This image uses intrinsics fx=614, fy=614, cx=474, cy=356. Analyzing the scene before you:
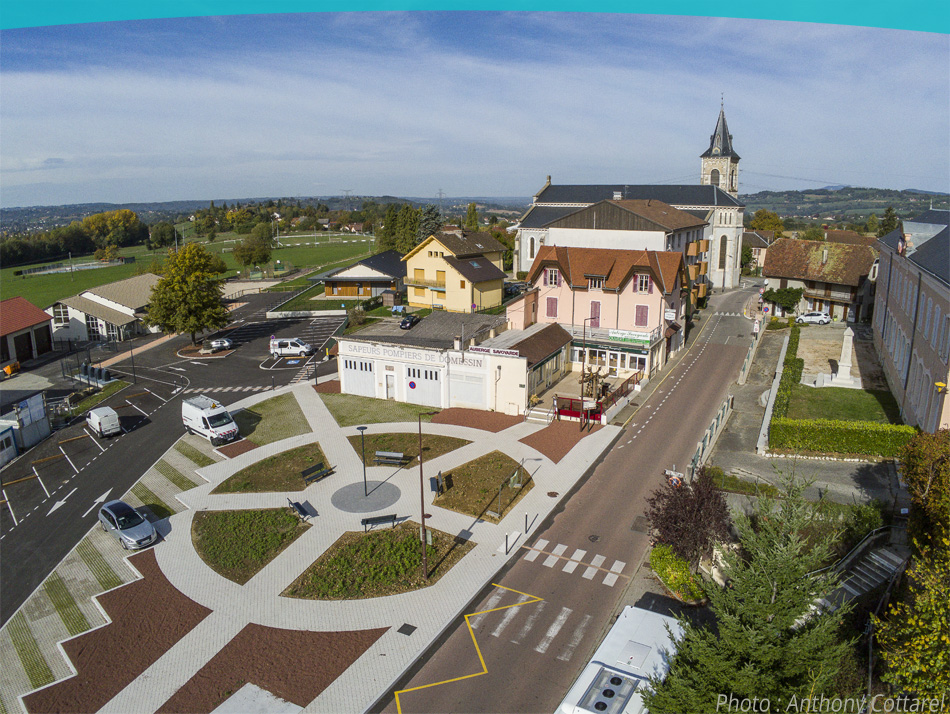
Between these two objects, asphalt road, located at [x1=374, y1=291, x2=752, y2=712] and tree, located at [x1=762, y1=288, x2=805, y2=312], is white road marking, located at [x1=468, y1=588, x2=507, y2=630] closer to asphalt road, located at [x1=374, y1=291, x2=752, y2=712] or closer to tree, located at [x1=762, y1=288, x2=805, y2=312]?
asphalt road, located at [x1=374, y1=291, x2=752, y2=712]

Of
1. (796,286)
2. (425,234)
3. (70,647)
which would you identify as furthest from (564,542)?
(425,234)

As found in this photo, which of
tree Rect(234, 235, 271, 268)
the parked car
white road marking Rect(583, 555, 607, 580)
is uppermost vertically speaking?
tree Rect(234, 235, 271, 268)

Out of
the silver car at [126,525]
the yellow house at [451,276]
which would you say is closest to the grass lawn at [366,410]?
the silver car at [126,525]

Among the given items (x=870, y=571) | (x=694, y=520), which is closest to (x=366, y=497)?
(x=694, y=520)

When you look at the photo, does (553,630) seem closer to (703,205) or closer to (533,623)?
(533,623)

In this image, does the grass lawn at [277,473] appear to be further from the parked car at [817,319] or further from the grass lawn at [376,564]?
the parked car at [817,319]

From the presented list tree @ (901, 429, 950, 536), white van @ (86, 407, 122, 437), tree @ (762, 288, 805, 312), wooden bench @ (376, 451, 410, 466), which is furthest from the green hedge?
tree @ (762, 288, 805, 312)
